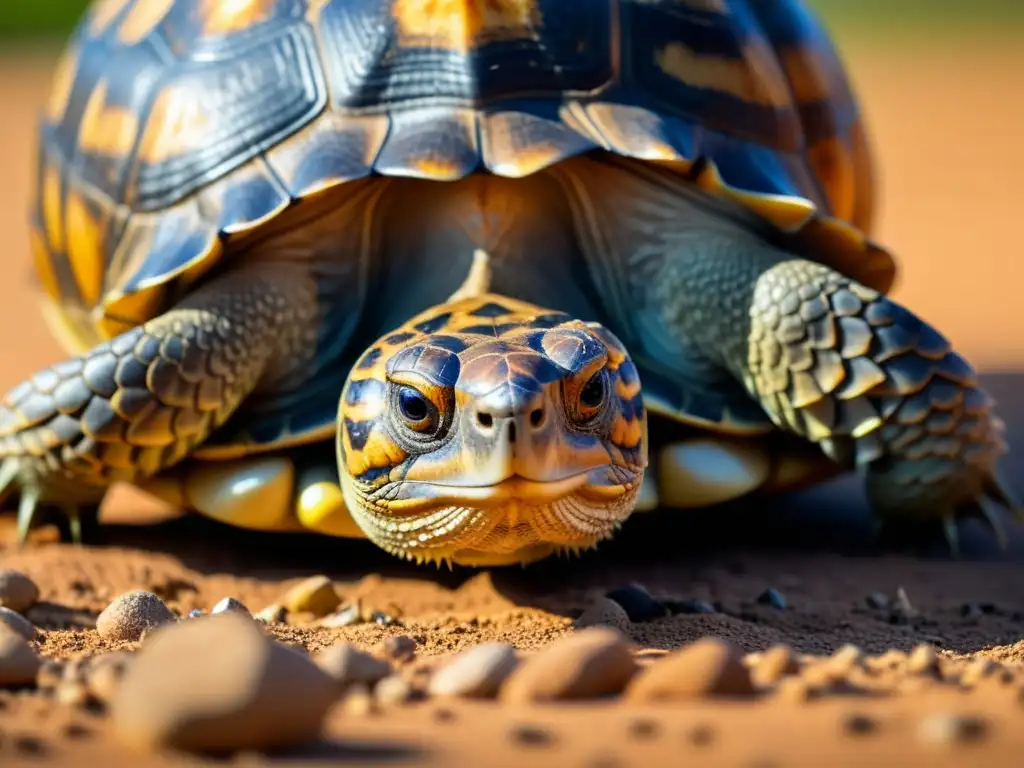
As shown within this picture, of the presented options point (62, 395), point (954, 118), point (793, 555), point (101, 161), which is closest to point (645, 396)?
point (793, 555)

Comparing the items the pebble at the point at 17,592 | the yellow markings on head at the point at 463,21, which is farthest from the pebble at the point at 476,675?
the yellow markings on head at the point at 463,21

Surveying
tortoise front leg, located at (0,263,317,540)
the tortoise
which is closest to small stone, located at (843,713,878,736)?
the tortoise

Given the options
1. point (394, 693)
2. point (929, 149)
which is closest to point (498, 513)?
point (394, 693)

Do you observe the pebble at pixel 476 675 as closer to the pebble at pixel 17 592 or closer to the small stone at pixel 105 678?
the small stone at pixel 105 678

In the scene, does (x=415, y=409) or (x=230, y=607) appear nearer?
(x=415, y=409)

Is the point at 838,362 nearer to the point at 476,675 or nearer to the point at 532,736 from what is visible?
the point at 476,675

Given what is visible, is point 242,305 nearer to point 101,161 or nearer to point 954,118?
point 101,161

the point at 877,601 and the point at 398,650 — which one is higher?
the point at 398,650

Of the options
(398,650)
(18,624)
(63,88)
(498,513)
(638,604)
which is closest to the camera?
(398,650)
